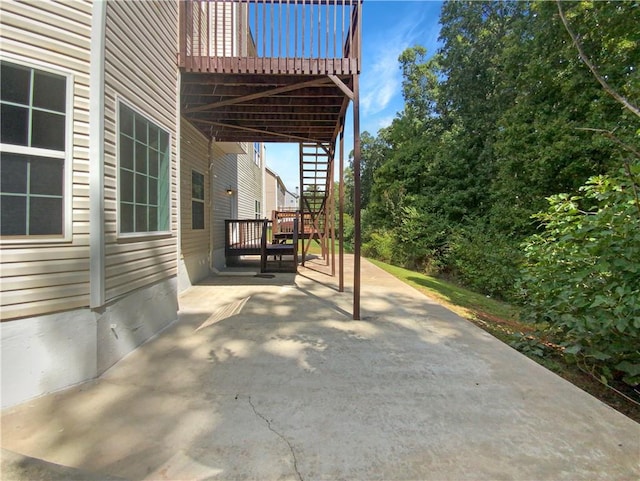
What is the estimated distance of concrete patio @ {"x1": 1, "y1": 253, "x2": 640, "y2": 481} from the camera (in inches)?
75.5

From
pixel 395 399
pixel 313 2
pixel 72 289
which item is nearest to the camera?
pixel 395 399

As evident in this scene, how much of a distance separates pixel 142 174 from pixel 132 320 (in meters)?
1.77

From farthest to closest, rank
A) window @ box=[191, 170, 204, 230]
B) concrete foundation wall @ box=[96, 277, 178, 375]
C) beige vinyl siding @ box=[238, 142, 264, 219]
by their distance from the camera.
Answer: beige vinyl siding @ box=[238, 142, 264, 219] < window @ box=[191, 170, 204, 230] < concrete foundation wall @ box=[96, 277, 178, 375]

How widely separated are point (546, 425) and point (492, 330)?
2.46 m

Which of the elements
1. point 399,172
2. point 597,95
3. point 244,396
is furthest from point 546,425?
point 399,172

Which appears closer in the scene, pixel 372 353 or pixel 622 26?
pixel 372 353

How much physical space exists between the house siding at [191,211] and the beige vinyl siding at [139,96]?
2036 mm

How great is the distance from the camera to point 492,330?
15.2 feet

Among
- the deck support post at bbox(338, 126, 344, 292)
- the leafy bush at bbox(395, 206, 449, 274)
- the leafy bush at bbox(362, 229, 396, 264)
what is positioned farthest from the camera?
the leafy bush at bbox(362, 229, 396, 264)


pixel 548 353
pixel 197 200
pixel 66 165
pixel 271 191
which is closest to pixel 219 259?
pixel 197 200

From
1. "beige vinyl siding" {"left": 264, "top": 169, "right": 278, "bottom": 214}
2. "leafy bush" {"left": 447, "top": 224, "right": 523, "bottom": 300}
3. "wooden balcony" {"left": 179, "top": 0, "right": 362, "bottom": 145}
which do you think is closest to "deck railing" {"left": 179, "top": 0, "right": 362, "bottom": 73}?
"wooden balcony" {"left": 179, "top": 0, "right": 362, "bottom": 145}

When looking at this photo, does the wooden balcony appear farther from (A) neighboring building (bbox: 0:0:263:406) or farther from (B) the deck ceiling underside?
(A) neighboring building (bbox: 0:0:263:406)

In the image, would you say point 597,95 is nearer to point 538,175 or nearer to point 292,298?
point 538,175

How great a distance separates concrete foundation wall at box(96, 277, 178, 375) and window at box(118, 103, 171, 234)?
786mm
